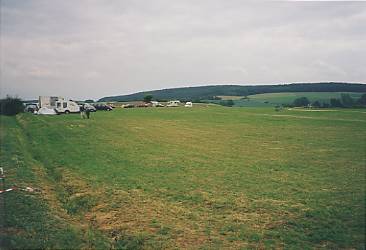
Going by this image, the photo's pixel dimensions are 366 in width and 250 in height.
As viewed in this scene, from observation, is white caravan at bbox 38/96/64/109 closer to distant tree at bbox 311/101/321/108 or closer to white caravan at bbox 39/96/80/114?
white caravan at bbox 39/96/80/114

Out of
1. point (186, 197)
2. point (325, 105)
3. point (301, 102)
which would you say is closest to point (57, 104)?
point (301, 102)

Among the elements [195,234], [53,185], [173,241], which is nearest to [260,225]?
[195,234]

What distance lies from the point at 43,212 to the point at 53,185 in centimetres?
298

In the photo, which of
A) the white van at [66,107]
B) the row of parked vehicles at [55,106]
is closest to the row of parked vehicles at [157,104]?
the white van at [66,107]

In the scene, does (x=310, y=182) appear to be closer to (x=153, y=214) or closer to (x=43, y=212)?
(x=153, y=214)

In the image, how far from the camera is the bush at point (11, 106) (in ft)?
159

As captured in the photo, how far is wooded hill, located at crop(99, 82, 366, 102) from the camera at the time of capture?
1736cm

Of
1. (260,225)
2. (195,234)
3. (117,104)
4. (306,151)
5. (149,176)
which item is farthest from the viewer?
(117,104)

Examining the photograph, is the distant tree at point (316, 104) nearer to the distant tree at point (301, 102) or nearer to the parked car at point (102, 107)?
the distant tree at point (301, 102)

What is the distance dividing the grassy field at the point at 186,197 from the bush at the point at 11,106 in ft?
108

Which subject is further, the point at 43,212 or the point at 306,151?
the point at 306,151

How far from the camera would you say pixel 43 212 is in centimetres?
806

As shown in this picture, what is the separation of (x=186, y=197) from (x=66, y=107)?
142 ft

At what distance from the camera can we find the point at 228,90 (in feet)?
184
